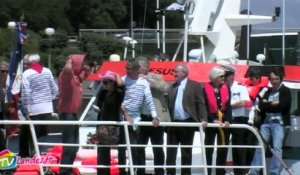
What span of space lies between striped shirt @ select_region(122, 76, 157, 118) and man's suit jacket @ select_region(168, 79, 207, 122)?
343 mm

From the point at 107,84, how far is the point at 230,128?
174 centimetres

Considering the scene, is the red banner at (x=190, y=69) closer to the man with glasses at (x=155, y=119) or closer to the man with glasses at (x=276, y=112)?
the man with glasses at (x=276, y=112)

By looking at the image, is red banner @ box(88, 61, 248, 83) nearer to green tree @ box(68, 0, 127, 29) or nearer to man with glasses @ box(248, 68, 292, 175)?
man with glasses @ box(248, 68, 292, 175)

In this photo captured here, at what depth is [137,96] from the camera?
32.8 feet

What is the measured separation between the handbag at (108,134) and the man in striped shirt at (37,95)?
1.13 meters

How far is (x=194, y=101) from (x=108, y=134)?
1426 millimetres

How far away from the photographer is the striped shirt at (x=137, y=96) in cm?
999

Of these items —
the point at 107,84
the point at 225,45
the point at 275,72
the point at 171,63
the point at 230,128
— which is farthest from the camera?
the point at 225,45

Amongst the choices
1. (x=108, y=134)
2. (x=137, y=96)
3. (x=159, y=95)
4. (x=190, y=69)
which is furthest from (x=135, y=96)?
(x=190, y=69)

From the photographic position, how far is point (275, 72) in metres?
11.0

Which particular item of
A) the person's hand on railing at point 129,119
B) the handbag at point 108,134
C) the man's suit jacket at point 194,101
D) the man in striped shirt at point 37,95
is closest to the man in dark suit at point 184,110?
the man's suit jacket at point 194,101

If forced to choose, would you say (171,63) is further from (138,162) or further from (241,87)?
(138,162)

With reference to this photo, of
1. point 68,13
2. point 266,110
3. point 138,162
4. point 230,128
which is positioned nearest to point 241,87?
point 266,110

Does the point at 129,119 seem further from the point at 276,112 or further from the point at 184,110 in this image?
the point at 276,112
